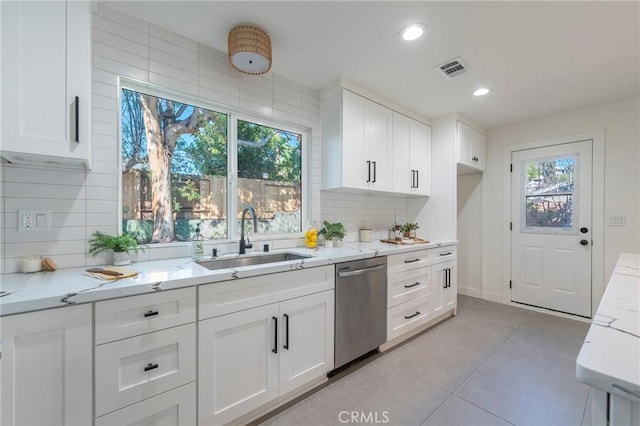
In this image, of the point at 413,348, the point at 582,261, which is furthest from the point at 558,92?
the point at 413,348

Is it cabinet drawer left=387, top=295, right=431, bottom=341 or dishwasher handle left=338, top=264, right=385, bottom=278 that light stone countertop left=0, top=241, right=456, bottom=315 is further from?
cabinet drawer left=387, top=295, right=431, bottom=341

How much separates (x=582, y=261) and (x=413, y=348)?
7.82 feet

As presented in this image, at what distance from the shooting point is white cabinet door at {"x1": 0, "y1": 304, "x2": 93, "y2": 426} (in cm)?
96

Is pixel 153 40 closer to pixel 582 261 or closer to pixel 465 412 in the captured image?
pixel 465 412

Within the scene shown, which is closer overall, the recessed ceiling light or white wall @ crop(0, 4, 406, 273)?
white wall @ crop(0, 4, 406, 273)

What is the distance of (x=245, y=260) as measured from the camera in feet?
6.72

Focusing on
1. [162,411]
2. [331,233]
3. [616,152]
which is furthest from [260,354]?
[616,152]

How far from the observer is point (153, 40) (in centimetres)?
180

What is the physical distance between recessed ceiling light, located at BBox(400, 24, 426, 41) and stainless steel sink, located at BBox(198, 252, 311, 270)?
1.73m

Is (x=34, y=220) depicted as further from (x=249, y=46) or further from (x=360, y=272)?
(x=360, y=272)

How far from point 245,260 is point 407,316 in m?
1.63

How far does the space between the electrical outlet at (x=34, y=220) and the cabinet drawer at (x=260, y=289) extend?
931 millimetres

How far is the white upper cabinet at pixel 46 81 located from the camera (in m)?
1.14

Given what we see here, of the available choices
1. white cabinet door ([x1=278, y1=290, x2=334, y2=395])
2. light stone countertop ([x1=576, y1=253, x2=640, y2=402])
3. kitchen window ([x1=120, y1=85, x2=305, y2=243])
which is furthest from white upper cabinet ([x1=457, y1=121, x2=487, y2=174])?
light stone countertop ([x1=576, y1=253, x2=640, y2=402])
